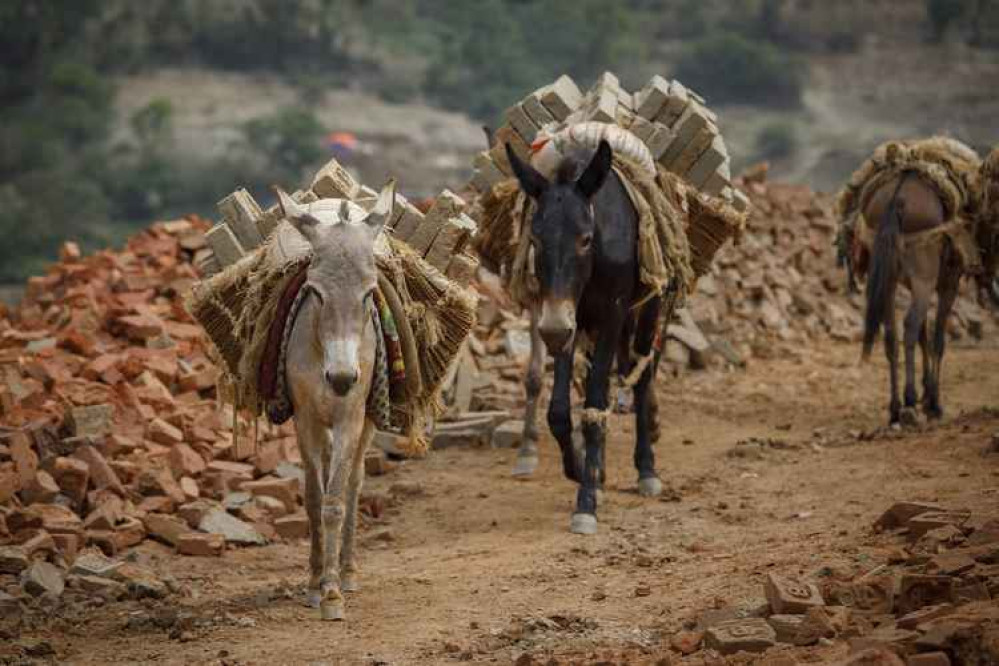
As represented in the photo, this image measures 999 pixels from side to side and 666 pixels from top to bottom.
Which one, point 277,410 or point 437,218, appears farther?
point 437,218

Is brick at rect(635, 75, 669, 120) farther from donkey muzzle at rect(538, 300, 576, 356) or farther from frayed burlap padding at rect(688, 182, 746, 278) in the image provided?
donkey muzzle at rect(538, 300, 576, 356)

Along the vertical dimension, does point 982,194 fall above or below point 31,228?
above

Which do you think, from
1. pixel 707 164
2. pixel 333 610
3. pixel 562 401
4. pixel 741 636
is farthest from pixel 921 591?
pixel 707 164

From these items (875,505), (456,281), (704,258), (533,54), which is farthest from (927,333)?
(533,54)

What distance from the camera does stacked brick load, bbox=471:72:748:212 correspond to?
35.3 ft

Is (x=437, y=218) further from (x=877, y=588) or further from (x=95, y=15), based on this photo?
(x=95, y=15)

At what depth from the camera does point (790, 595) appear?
21.3ft

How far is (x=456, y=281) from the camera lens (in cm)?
846

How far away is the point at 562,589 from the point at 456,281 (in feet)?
6.05

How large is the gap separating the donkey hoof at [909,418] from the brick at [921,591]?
6135mm

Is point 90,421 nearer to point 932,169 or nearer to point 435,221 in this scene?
point 435,221

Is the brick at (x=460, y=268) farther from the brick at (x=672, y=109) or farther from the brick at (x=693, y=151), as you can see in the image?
the brick at (x=672, y=109)

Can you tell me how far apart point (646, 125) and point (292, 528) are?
3815 mm

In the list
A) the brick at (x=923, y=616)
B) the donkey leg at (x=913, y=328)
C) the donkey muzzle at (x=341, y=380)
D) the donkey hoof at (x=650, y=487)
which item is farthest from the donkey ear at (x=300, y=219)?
the donkey leg at (x=913, y=328)
